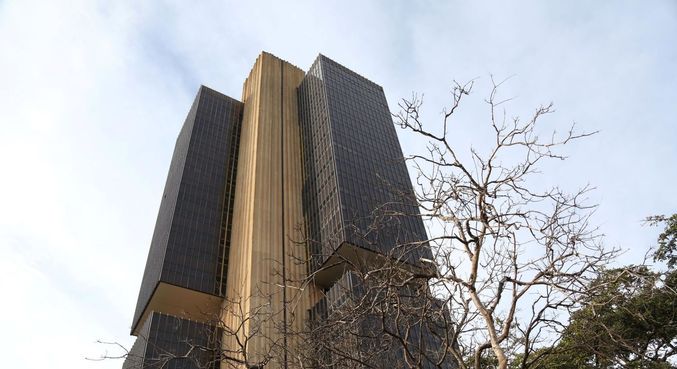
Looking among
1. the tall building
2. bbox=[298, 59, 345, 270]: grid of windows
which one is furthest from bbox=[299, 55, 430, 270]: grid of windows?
the tall building

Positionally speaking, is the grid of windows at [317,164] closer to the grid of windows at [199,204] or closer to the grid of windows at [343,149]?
the grid of windows at [343,149]

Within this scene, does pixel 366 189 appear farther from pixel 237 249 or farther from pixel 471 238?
pixel 471 238

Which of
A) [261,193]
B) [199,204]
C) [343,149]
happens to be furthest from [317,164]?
[199,204]

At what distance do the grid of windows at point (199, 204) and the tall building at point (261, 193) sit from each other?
18cm

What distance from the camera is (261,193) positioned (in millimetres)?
65000

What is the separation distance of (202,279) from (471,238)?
5979 cm

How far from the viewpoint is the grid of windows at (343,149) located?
6119 cm

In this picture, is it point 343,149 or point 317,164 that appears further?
point 317,164

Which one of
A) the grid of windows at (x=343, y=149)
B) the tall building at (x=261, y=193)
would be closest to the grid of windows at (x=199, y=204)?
the tall building at (x=261, y=193)

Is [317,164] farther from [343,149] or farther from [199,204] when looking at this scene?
[199,204]

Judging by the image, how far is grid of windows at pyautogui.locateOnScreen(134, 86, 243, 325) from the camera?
63500mm

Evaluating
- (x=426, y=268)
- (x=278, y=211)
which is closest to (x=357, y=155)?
(x=278, y=211)

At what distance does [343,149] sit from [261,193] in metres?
13.3

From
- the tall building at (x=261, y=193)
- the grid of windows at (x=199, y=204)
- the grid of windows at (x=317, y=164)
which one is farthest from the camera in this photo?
the grid of windows at (x=199, y=204)
